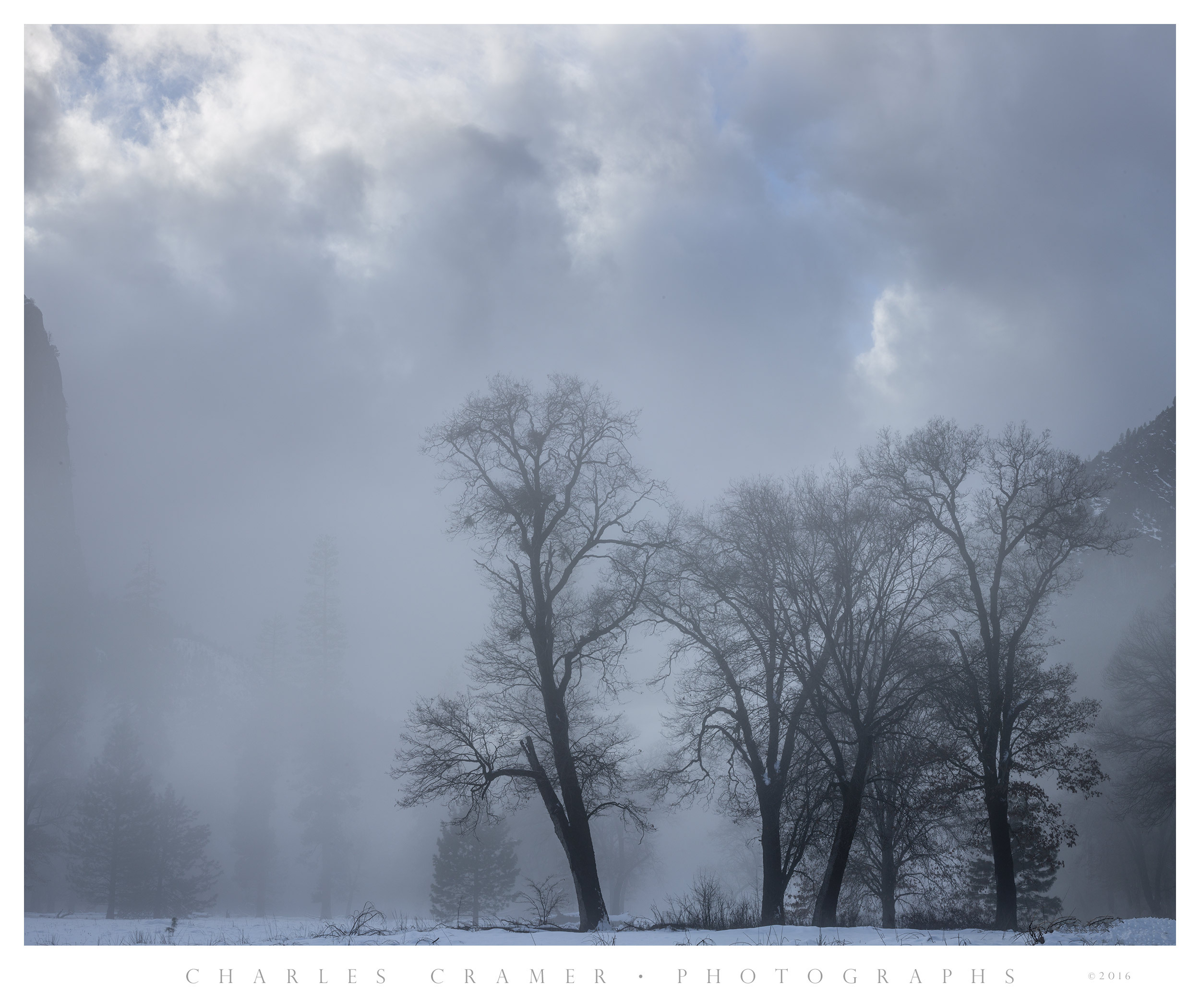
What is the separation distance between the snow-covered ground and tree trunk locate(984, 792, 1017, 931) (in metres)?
4.45

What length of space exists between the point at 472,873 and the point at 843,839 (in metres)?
32.3

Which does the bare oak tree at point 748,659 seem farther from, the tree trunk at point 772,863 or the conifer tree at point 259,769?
the conifer tree at point 259,769

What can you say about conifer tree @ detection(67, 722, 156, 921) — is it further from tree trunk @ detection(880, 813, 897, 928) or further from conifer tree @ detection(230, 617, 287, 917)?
tree trunk @ detection(880, 813, 897, 928)

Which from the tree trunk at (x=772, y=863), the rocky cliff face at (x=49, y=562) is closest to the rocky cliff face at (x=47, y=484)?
the rocky cliff face at (x=49, y=562)

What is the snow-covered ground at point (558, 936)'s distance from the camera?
29.4 ft

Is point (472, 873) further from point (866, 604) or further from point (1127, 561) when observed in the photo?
point (1127, 561)

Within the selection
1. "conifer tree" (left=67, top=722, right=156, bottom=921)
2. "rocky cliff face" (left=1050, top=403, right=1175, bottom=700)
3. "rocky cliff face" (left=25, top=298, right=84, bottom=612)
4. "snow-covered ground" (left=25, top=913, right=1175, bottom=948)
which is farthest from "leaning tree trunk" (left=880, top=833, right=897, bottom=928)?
"rocky cliff face" (left=25, top=298, right=84, bottom=612)

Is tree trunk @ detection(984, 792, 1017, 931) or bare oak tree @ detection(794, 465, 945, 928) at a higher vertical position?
bare oak tree @ detection(794, 465, 945, 928)

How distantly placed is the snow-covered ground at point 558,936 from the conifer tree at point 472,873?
1162 inches

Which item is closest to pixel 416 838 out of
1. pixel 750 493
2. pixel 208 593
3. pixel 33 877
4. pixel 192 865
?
pixel 192 865

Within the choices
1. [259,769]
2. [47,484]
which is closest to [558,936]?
[259,769]

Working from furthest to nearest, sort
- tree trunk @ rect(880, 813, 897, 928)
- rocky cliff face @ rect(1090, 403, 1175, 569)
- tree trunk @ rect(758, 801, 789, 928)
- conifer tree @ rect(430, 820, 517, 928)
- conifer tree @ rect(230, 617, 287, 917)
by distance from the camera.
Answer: conifer tree @ rect(230, 617, 287, 917)
conifer tree @ rect(430, 820, 517, 928)
rocky cliff face @ rect(1090, 403, 1175, 569)
tree trunk @ rect(880, 813, 897, 928)
tree trunk @ rect(758, 801, 789, 928)

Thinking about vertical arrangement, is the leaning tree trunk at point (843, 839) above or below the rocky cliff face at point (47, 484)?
below

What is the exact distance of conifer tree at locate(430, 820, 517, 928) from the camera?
39.1 m
